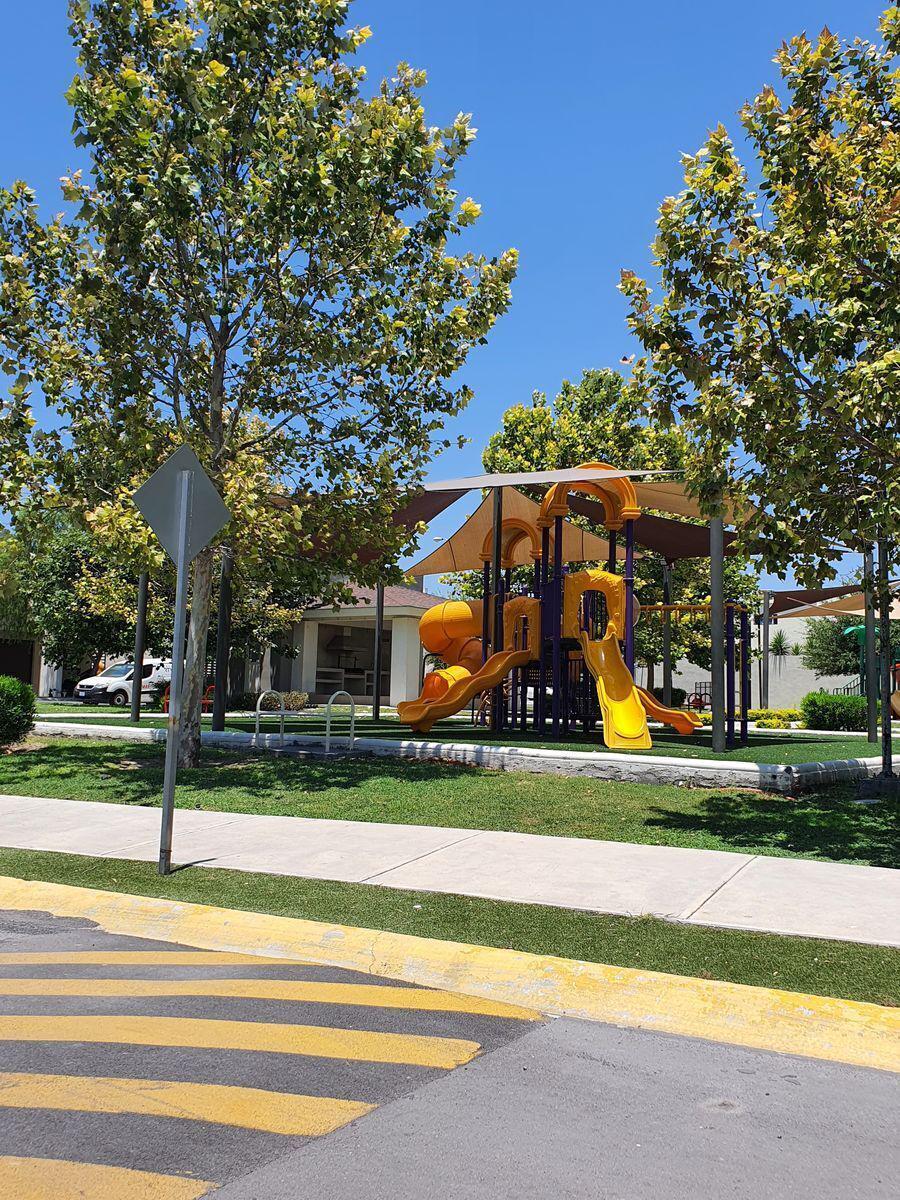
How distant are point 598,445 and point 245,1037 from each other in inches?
923

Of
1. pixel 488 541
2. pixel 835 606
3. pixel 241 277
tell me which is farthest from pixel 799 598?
pixel 241 277

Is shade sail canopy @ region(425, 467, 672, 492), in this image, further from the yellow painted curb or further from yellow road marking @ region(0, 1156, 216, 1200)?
yellow road marking @ region(0, 1156, 216, 1200)

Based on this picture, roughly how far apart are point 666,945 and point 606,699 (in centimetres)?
956

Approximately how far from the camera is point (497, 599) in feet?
58.9

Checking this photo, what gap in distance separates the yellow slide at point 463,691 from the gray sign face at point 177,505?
9602 mm

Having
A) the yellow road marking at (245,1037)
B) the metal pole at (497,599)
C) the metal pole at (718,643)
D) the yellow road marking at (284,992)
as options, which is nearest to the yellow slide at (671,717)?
the metal pole at (497,599)

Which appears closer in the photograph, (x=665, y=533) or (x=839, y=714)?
(x=665, y=533)

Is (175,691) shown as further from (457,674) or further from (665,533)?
(665,533)

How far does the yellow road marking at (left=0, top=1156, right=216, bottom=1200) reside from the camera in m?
3.04

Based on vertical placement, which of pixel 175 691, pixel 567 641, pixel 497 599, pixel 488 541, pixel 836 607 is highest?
pixel 488 541

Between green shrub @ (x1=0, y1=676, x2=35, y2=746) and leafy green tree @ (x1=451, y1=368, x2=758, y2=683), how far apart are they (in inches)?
525

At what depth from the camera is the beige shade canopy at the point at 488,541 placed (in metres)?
20.8

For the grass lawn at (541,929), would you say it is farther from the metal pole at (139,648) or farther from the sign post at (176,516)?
the metal pole at (139,648)

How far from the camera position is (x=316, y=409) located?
1373cm
